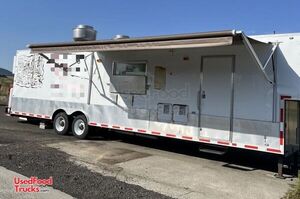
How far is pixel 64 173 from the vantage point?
22.5 ft

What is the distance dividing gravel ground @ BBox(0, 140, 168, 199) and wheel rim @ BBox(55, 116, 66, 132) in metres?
2.93

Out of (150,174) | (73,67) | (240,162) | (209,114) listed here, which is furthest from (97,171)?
(73,67)

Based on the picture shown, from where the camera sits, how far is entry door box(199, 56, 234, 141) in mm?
8633

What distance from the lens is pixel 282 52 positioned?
7.97 m

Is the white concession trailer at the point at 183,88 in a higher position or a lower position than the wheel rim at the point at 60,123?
higher

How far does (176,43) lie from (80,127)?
5214 mm

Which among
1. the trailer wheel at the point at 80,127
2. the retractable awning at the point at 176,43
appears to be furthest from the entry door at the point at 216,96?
the trailer wheel at the point at 80,127

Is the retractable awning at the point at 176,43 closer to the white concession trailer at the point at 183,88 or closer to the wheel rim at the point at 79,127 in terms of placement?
the white concession trailer at the point at 183,88

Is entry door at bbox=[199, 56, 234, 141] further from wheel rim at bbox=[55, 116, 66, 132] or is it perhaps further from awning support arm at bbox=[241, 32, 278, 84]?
wheel rim at bbox=[55, 116, 66, 132]

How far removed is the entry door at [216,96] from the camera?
28.3ft

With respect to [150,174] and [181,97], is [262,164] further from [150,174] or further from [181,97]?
[150,174]

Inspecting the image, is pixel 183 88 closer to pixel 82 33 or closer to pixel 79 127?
pixel 79 127

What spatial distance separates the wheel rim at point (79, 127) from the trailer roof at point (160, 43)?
98.1 inches

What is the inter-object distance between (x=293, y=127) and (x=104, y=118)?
5.56 meters
